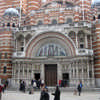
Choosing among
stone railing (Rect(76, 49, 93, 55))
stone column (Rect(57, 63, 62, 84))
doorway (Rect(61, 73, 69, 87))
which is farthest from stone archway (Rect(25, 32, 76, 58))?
doorway (Rect(61, 73, 69, 87))

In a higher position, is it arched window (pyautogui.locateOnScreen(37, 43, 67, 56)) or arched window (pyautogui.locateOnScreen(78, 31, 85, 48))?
arched window (pyautogui.locateOnScreen(78, 31, 85, 48))

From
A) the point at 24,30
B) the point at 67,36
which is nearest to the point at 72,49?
the point at 67,36

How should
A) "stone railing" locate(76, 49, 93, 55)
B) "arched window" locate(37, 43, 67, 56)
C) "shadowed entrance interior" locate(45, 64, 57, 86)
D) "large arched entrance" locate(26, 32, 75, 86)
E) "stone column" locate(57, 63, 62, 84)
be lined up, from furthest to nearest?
"arched window" locate(37, 43, 67, 56) < "shadowed entrance interior" locate(45, 64, 57, 86) < "large arched entrance" locate(26, 32, 75, 86) < "stone column" locate(57, 63, 62, 84) < "stone railing" locate(76, 49, 93, 55)

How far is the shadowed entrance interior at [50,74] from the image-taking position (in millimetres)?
30266

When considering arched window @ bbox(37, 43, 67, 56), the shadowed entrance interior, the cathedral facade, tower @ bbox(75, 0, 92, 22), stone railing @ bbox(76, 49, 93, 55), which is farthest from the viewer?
tower @ bbox(75, 0, 92, 22)

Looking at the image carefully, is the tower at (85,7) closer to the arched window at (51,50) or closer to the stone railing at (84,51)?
the arched window at (51,50)

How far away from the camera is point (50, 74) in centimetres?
3061

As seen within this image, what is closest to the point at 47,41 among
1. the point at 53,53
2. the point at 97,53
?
the point at 53,53

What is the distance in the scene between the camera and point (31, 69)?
100 feet

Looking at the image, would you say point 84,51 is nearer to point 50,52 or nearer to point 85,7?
point 50,52

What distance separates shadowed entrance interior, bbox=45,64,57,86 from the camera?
99.3 ft

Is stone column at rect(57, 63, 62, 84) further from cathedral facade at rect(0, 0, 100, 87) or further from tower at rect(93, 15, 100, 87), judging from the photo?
tower at rect(93, 15, 100, 87)

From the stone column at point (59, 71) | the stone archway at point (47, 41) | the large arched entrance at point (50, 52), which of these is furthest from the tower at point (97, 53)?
the stone column at point (59, 71)

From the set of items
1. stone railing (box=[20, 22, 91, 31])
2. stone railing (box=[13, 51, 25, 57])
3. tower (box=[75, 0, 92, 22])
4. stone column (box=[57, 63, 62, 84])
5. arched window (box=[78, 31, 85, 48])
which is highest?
tower (box=[75, 0, 92, 22])
